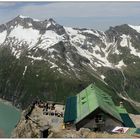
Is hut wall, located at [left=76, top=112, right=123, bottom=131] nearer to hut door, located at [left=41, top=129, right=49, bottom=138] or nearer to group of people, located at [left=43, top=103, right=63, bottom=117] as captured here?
group of people, located at [left=43, top=103, right=63, bottom=117]

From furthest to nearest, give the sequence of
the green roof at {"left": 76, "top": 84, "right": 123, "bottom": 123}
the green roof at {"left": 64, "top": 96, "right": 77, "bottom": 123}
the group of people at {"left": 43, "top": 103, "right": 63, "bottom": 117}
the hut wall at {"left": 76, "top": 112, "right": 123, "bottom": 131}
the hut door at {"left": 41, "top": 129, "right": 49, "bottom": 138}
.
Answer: the group of people at {"left": 43, "top": 103, "right": 63, "bottom": 117}
the green roof at {"left": 64, "top": 96, "right": 77, "bottom": 123}
the green roof at {"left": 76, "top": 84, "right": 123, "bottom": 123}
the hut wall at {"left": 76, "top": 112, "right": 123, "bottom": 131}
the hut door at {"left": 41, "top": 129, "right": 49, "bottom": 138}

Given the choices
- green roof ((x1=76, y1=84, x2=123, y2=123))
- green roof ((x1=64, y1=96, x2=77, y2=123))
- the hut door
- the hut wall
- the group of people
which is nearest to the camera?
the hut door

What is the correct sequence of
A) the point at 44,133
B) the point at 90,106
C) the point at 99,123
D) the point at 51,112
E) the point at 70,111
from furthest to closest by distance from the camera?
1. the point at 51,112
2. the point at 70,111
3. the point at 90,106
4. the point at 99,123
5. the point at 44,133

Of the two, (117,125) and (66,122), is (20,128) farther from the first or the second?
(117,125)

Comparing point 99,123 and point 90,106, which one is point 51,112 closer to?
point 90,106

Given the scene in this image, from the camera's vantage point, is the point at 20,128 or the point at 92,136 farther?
the point at 20,128

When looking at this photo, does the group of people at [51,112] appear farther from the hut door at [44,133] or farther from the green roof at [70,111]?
the hut door at [44,133]

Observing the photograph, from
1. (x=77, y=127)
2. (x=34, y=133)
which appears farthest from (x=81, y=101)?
(x=34, y=133)

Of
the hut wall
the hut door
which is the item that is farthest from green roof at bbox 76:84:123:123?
the hut door

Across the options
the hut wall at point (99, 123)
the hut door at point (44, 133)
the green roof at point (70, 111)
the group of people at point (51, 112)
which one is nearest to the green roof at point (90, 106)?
the hut wall at point (99, 123)

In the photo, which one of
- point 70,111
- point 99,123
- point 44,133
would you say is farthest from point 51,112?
point 44,133

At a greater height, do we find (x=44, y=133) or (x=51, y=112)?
(x=44, y=133)
